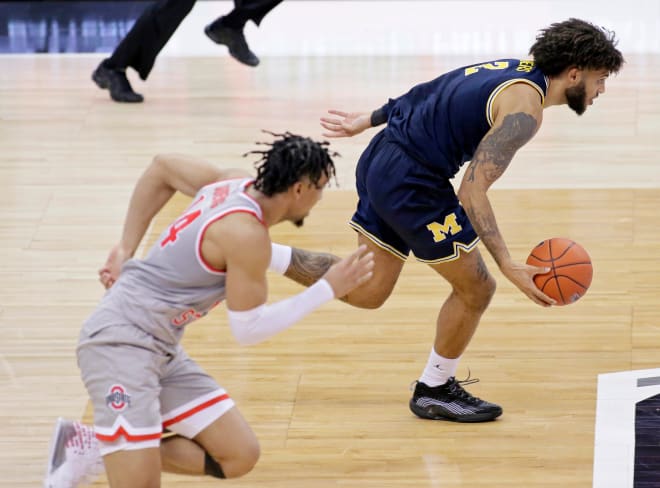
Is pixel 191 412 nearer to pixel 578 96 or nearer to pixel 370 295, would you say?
pixel 370 295

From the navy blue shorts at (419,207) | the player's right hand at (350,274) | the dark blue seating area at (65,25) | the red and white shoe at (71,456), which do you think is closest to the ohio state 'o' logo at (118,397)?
the red and white shoe at (71,456)

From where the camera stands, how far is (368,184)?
4.80m

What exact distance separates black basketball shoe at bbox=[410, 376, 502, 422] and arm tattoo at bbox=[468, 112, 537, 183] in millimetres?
1003

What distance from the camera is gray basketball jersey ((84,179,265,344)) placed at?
3.76 m

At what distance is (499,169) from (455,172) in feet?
1.34

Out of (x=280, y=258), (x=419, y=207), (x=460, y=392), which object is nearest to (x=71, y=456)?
(x=280, y=258)

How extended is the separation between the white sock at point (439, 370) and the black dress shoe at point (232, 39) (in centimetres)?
463

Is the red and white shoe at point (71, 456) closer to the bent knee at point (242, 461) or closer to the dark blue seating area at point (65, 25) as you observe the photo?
the bent knee at point (242, 461)

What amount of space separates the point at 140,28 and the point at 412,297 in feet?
11.8

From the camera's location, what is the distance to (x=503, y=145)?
4379mm

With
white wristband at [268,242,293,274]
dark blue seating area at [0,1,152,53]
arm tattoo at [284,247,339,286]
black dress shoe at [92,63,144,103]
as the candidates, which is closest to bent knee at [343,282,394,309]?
arm tattoo at [284,247,339,286]

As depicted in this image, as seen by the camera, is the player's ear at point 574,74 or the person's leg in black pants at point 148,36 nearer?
the player's ear at point 574,74

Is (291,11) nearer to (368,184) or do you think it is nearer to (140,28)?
(140,28)

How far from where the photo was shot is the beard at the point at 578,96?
4.54m
